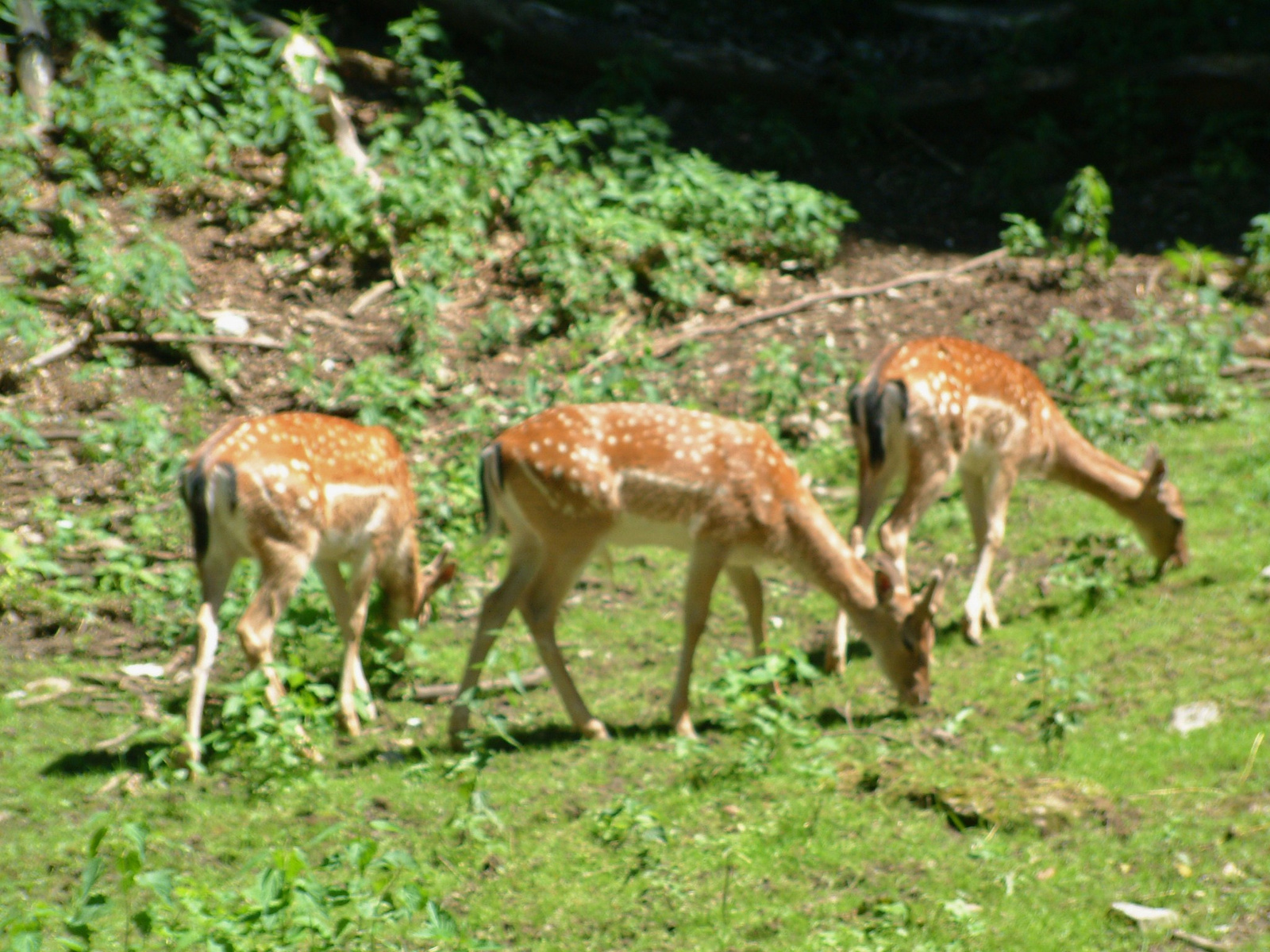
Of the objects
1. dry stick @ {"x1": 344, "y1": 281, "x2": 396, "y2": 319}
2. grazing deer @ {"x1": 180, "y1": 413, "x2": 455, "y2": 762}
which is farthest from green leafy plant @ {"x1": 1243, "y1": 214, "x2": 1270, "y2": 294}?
grazing deer @ {"x1": 180, "y1": 413, "x2": 455, "y2": 762}

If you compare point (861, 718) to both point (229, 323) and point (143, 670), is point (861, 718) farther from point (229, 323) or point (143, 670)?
point (229, 323)

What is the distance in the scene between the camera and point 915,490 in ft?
25.7

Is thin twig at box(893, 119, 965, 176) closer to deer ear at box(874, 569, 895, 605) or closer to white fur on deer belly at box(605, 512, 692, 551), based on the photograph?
deer ear at box(874, 569, 895, 605)

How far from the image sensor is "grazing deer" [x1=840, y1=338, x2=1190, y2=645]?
7.83 metres

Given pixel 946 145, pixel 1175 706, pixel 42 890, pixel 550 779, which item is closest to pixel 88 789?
pixel 42 890

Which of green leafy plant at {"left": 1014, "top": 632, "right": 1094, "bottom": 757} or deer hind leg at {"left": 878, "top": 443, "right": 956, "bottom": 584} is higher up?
deer hind leg at {"left": 878, "top": 443, "right": 956, "bottom": 584}

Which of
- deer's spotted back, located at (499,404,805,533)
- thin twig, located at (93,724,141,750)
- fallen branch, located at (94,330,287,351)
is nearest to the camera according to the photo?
thin twig, located at (93,724,141,750)

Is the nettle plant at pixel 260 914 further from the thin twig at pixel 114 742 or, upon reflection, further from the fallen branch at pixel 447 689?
the fallen branch at pixel 447 689

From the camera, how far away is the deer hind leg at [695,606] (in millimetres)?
6789

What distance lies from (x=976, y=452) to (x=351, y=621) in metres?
3.98

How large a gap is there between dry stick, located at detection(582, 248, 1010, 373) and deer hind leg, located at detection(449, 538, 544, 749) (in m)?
4.14

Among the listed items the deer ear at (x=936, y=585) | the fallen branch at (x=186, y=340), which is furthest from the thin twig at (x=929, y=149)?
the deer ear at (x=936, y=585)

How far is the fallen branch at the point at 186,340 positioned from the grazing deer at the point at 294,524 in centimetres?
379

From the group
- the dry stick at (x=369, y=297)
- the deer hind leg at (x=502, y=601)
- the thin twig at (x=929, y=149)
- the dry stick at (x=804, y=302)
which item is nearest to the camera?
the deer hind leg at (x=502, y=601)
